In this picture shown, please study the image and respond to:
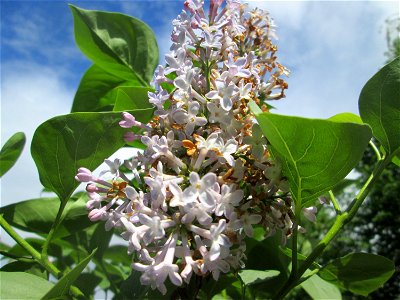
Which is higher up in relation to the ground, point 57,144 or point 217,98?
point 217,98

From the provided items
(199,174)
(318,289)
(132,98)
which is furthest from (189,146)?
(318,289)

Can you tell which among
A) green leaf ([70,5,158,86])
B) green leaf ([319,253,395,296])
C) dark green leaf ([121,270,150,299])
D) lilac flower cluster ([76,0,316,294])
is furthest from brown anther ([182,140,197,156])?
green leaf ([70,5,158,86])

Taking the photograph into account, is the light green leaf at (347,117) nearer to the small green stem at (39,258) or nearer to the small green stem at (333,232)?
the small green stem at (333,232)

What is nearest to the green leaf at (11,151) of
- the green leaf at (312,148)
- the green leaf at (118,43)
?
the green leaf at (118,43)

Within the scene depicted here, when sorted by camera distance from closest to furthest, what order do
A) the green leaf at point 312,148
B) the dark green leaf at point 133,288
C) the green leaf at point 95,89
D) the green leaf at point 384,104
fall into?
the green leaf at point 312,148 < the green leaf at point 384,104 < the dark green leaf at point 133,288 < the green leaf at point 95,89

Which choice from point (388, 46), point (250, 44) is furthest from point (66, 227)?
point (388, 46)

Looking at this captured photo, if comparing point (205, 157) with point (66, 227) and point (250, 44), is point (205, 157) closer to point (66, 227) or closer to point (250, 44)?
point (250, 44)
